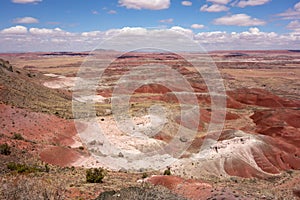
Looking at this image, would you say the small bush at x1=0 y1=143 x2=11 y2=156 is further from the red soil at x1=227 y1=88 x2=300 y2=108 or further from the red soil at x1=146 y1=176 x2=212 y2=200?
the red soil at x1=227 y1=88 x2=300 y2=108

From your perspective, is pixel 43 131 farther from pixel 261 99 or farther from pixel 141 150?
pixel 261 99

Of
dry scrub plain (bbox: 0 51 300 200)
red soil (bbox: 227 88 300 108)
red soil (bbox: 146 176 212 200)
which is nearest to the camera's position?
dry scrub plain (bbox: 0 51 300 200)

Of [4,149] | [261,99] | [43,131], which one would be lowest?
[261,99]

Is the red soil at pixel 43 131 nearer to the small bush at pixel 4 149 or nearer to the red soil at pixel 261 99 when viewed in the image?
the small bush at pixel 4 149

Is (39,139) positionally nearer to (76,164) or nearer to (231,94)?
(76,164)

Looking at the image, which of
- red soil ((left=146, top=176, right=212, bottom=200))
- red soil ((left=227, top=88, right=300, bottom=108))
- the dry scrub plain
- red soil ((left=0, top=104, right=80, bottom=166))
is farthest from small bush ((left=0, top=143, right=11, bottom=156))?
red soil ((left=227, top=88, right=300, bottom=108))

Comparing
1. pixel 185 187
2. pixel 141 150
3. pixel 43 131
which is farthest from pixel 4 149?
pixel 141 150

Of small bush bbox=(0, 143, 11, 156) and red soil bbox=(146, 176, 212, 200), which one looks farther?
small bush bbox=(0, 143, 11, 156)

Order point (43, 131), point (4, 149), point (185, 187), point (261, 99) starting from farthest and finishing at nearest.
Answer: point (261, 99) < point (43, 131) < point (4, 149) < point (185, 187)

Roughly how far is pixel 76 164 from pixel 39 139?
6708 mm

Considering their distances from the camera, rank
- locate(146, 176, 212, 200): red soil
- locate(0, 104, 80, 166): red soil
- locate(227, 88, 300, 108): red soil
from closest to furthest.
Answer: locate(146, 176, 212, 200): red soil
locate(0, 104, 80, 166): red soil
locate(227, 88, 300, 108): red soil

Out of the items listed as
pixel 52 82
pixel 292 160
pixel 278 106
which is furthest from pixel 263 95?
pixel 52 82

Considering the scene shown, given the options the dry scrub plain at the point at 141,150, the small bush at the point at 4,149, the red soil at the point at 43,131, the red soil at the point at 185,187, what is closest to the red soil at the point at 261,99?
the dry scrub plain at the point at 141,150

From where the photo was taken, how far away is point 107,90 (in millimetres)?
91250
